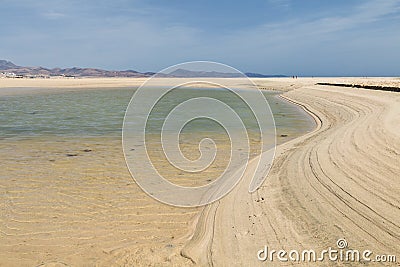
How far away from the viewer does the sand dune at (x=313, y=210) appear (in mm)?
4266

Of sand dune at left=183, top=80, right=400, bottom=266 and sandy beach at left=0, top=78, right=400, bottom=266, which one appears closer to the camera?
sand dune at left=183, top=80, right=400, bottom=266

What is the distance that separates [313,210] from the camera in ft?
16.8

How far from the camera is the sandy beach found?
14.4 ft

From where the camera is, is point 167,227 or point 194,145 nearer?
point 167,227

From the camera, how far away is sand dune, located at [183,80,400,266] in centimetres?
427

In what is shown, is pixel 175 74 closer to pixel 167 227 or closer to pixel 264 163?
pixel 167 227

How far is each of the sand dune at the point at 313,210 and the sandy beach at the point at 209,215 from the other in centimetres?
1

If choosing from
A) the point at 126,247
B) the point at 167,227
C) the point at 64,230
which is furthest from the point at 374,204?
the point at 64,230

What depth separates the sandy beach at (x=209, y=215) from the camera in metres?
4.40

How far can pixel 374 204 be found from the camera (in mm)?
4918

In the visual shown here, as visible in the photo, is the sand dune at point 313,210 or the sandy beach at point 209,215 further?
the sandy beach at point 209,215

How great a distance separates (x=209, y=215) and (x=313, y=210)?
1.72 m

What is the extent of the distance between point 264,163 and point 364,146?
7.65 ft

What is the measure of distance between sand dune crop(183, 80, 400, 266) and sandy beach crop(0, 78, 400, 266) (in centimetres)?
1
